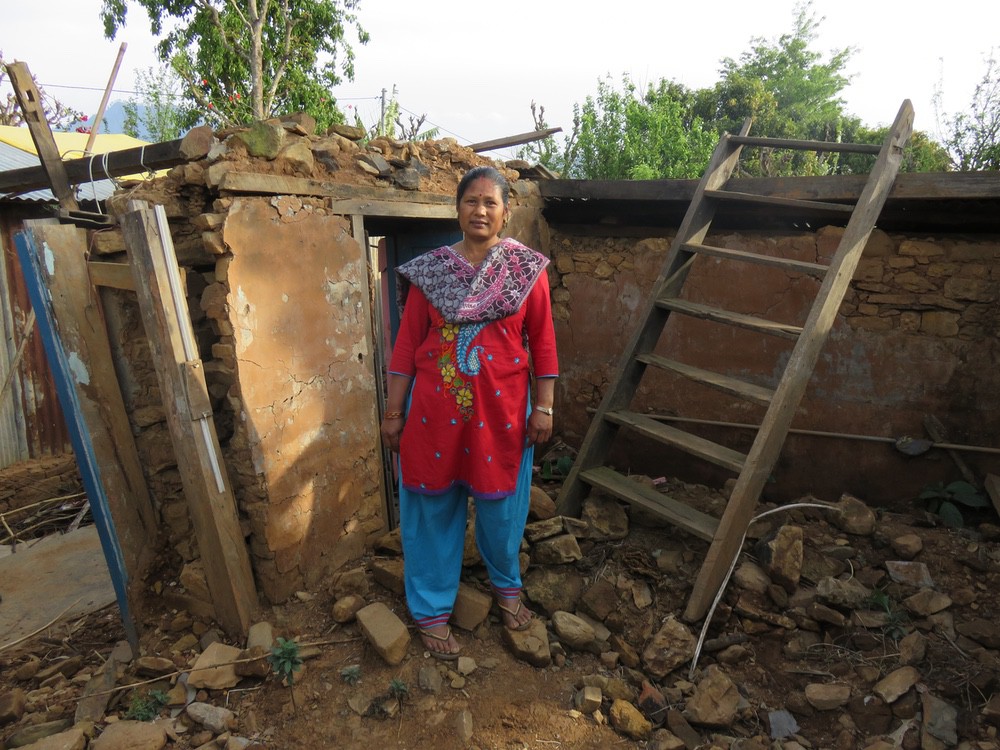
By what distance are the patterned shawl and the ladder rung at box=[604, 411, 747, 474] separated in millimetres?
1012

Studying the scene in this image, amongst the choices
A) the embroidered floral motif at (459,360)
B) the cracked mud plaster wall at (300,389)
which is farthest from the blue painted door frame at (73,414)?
the embroidered floral motif at (459,360)

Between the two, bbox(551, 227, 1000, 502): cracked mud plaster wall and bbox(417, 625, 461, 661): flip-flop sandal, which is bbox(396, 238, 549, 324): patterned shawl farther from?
bbox(551, 227, 1000, 502): cracked mud plaster wall

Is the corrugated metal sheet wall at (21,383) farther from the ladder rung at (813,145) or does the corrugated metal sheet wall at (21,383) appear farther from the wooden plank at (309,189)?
the ladder rung at (813,145)

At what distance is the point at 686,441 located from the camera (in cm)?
289

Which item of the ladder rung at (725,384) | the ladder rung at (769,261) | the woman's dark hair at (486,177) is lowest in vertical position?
the ladder rung at (725,384)

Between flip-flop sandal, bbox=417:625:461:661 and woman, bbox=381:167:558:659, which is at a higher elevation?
woman, bbox=381:167:558:659

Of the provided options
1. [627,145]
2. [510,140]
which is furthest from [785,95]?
[510,140]

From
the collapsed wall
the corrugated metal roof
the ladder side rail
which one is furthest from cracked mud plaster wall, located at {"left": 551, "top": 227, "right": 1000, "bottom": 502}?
the corrugated metal roof

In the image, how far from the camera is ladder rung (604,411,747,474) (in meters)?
2.73

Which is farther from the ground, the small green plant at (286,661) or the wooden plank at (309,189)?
the wooden plank at (309,189)

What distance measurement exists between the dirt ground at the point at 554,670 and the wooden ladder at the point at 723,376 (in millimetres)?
253

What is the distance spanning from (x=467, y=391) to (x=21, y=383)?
5.36 meters

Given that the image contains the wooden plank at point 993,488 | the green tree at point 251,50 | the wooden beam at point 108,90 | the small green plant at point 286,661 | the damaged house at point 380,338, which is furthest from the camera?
the green tree at point 251,50

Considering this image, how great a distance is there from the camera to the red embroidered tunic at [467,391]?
2.35 m
